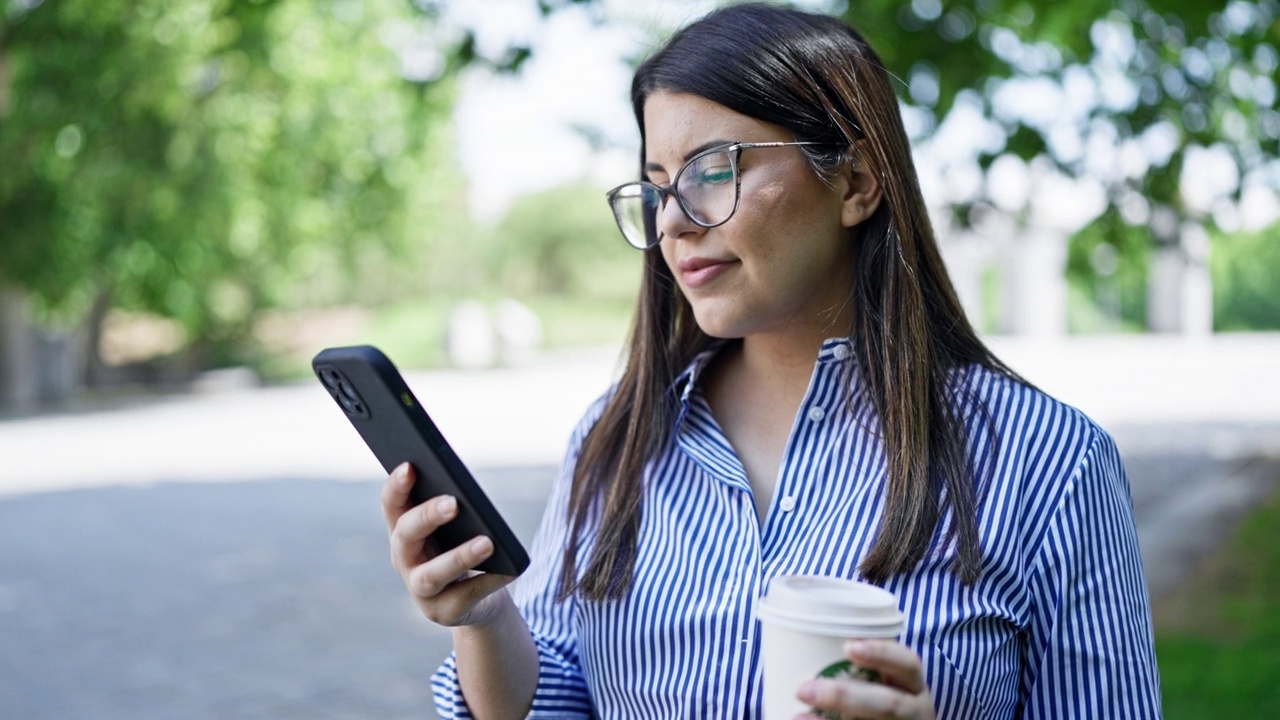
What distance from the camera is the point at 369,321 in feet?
109

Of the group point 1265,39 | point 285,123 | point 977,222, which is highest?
point 285,123

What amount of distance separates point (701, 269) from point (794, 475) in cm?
31

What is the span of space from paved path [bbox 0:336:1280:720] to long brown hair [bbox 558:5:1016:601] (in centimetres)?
390

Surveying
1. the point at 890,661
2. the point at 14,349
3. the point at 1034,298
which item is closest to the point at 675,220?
the point at 890,661

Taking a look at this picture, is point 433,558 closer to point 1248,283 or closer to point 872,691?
point 872,691

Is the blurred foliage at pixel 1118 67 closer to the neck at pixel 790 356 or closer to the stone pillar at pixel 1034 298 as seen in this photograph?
the neck at pixel 790 356

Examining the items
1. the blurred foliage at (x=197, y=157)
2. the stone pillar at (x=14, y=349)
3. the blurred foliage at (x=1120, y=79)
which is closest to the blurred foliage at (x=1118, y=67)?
the blurred foliage at (x=1120, y=79)

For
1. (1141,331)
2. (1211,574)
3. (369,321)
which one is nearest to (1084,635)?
(1211,574)

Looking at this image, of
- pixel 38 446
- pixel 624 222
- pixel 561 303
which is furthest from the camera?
pixel 561 303

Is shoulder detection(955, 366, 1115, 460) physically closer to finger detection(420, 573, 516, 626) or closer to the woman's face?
the woman's face

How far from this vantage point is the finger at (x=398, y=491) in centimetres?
149

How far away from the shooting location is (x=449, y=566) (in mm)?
1455

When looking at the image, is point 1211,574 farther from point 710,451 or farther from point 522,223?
point 522,223

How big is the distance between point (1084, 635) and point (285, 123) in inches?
770
